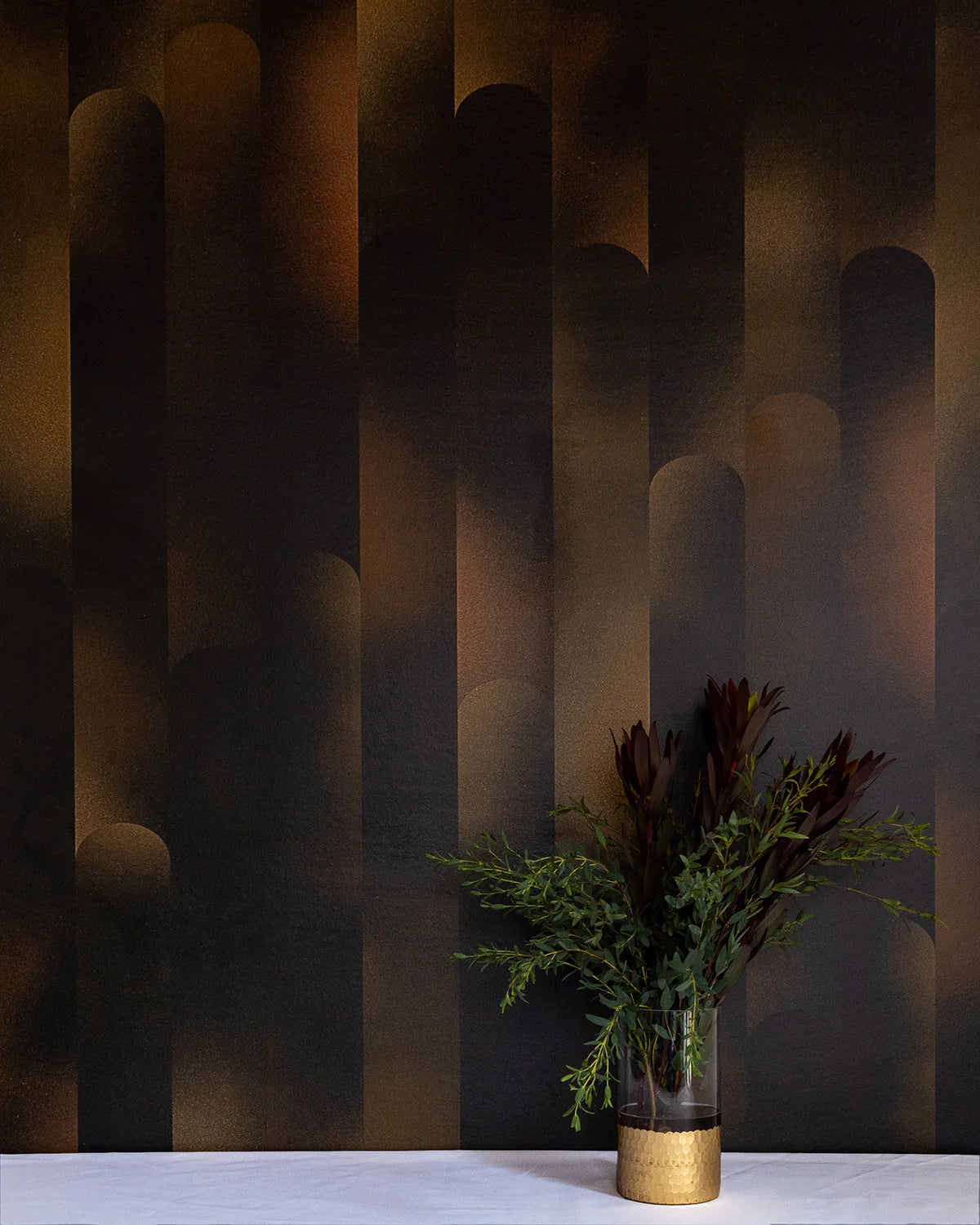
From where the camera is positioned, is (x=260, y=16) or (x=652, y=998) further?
(x=260, y=16)

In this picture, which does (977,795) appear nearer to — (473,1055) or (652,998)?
(652,998)

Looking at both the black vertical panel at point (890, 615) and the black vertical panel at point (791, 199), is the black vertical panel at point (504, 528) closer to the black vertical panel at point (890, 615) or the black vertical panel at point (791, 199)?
the black vertical panel at point (791, 199)

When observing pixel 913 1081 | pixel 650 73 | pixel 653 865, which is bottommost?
pixel 913 1081

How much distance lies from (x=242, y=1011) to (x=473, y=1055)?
0.28 metres

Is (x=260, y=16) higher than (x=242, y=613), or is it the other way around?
(x=260, y=16)

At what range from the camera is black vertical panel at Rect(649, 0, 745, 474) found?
1373 mm

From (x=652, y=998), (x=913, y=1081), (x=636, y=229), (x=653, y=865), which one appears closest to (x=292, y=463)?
(x=636, y=229)

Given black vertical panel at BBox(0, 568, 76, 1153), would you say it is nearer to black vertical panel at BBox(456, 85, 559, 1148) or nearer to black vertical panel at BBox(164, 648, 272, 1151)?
black vertical panel at BBox(164, 648, 272, 1151)

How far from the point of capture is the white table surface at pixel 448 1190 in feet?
3.79

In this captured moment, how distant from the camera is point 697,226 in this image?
138 centimetres

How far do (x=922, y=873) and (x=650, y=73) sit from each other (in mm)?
996

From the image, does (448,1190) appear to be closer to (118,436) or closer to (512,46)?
(118,436)

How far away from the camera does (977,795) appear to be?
1.35 meters

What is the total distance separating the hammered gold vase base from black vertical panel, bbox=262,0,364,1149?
0.35 meters
